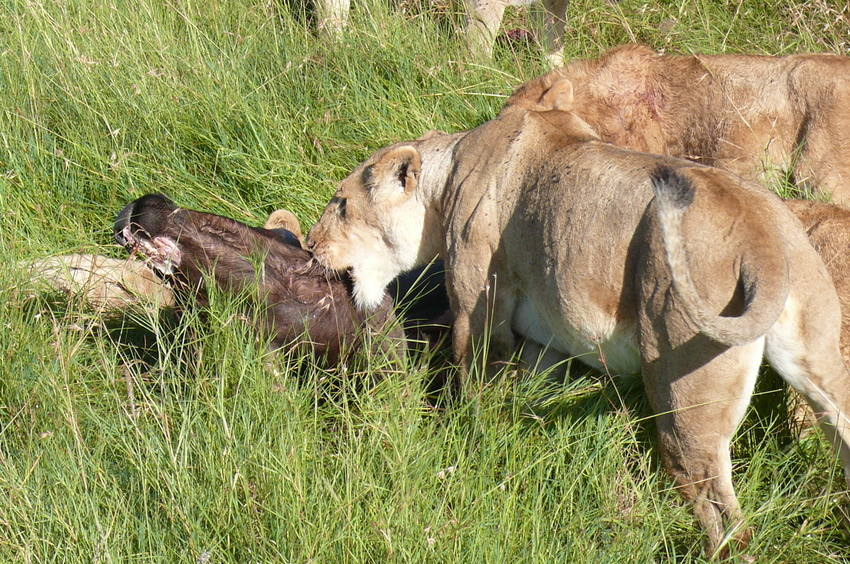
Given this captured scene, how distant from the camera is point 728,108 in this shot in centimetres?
518

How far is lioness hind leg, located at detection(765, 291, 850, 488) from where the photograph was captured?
121 inches

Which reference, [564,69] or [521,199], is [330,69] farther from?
[521,199]

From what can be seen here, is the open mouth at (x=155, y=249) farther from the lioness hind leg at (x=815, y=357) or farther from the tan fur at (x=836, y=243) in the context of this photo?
the tan fur at (x=836, y=243)

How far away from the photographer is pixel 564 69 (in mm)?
5480

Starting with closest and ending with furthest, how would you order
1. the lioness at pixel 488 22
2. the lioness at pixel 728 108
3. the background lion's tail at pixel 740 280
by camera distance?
the background lion's tail at pixel 740 280
the lioness at pixel 728 108
the lioness at pixel 488 22

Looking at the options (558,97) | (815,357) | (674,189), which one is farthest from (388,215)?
(815,357)

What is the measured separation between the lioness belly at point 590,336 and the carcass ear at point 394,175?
69cm

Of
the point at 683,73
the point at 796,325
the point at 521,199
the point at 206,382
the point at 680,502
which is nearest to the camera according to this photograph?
the point at 796,325

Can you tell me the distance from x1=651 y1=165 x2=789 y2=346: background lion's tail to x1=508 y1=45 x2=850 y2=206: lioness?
1751 millimetres

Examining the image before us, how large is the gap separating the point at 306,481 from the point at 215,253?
1.15 metres

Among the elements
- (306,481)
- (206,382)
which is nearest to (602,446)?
(306,481)

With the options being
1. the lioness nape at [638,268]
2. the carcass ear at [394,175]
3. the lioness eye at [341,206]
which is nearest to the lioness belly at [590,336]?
the lioness nape at [638,268]

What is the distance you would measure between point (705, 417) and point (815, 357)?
0.34m

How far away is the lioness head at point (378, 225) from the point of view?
13.9ft
